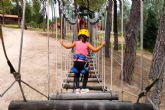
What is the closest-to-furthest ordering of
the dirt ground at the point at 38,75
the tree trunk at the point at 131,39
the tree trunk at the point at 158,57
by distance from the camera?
the tree trunk at the point at 158,57, the dirt ground at the point at 38,75, the tree trunk at the point at 131,39

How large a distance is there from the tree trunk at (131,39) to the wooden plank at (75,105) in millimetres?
14566

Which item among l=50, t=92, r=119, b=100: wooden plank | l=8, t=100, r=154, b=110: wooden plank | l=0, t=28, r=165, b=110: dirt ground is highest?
l=8, t=100, r=154, b=110: wooden plank

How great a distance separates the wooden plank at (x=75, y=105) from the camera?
4.84 m

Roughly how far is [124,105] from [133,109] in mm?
134

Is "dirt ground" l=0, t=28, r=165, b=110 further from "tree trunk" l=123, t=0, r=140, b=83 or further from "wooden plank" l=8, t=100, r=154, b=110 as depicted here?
"wooden plank" l=8, t=100, r=154, b=110

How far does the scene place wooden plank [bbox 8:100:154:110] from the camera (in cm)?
484

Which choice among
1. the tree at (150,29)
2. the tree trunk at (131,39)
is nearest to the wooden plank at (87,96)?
the tree trunk at (131,39)

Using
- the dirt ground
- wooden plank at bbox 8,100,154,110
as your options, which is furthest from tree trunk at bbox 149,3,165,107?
wooden plank at bbox 8,100,154,110

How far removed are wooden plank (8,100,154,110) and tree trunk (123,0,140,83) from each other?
1457 centimetres

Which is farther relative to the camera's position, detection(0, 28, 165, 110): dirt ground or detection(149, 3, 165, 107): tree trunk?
detection(0, 28, 165, 110): dirt ground

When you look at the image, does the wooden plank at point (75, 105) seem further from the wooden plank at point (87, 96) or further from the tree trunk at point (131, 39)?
the tree trunk at point (131, 39)

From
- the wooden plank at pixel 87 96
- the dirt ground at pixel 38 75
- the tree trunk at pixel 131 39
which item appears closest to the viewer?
the wooden plank at pixel 87 96

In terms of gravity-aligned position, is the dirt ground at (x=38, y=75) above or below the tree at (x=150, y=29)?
below

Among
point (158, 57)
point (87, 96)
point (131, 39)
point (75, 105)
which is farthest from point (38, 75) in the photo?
point (75, 105)
